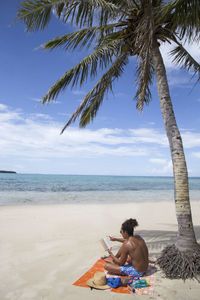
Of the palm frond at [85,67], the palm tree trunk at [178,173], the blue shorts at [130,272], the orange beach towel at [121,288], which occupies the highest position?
the palm frond at [85,67]

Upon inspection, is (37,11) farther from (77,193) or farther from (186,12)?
(77,193)

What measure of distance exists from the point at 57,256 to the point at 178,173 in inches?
125

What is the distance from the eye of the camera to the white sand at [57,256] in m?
3.16

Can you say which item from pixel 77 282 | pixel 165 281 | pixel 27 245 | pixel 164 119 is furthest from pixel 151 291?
pixel 27 245

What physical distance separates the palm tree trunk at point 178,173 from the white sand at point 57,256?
27.7 inches

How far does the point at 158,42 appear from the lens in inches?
183

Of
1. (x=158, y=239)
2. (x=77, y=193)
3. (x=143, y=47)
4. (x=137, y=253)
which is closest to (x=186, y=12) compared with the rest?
(x=143, y=47)

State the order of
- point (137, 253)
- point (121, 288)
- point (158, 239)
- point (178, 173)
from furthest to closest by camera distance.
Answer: point (158, 239)
point (178, 173)
point (137, 253)
point (121, 288)

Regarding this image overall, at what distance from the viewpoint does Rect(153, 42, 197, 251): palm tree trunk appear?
378 centimetres

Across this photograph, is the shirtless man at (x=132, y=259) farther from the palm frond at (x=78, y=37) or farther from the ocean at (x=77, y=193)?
the ocean at (x=77, y=193)

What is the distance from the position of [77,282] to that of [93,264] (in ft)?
2.76

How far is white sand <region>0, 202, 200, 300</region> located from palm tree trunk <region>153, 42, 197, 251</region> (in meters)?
0.70

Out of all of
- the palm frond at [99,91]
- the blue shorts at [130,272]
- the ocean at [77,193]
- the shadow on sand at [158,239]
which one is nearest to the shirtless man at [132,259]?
the blue shorts at [130,272]

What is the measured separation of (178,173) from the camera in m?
3.92
